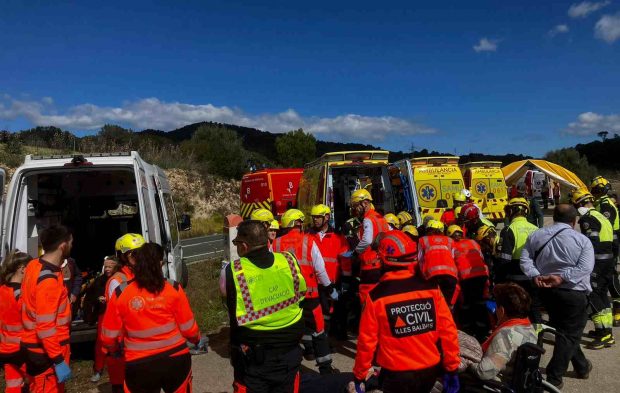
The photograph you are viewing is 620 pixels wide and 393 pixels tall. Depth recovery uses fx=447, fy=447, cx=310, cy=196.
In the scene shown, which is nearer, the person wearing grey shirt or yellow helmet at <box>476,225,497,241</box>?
the person wearing grey shirt

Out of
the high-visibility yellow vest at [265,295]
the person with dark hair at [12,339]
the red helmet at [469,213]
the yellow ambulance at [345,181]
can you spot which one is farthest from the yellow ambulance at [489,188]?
the person with dark hair at [12,339]

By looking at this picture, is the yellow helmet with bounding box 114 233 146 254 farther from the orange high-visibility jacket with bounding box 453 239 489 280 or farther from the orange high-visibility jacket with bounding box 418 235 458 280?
the orange high-visibility jacket with bounding box 453 239 489 280

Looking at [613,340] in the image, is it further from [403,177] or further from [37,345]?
[37,345]

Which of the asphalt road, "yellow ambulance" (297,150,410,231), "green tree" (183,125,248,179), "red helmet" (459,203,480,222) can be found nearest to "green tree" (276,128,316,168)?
"green tree" (183,125,248,179)

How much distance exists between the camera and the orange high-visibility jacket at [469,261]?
573 centimetres

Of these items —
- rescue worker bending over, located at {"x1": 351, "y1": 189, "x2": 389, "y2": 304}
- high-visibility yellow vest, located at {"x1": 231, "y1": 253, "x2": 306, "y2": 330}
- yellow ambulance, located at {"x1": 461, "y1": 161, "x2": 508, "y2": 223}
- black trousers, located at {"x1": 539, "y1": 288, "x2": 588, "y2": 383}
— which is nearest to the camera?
high-visibility yellow vest, located at {"x1": 231, "y1": 253, "x2": 306, "y2": 330}

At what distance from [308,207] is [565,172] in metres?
12.0

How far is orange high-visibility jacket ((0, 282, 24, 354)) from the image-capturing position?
3574mm

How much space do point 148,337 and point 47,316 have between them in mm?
930

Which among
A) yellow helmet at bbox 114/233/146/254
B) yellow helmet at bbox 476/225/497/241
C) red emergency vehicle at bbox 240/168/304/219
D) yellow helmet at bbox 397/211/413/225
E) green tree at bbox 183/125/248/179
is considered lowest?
yellow helmet at bbox 476/225/497/241

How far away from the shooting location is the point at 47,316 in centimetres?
339

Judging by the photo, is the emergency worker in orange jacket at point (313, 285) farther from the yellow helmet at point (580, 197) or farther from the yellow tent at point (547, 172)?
the yellow tent at point (547, 172)

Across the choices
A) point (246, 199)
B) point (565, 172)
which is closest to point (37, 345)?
point (246, 199)

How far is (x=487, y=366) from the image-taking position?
11.0 feet
